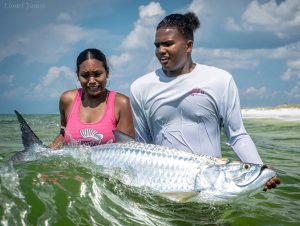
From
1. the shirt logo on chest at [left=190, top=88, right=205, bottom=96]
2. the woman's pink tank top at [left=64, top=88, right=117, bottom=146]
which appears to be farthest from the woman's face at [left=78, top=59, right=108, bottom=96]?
the shirt logo on chest at [left=190, top=88, right=205, bottom=96]

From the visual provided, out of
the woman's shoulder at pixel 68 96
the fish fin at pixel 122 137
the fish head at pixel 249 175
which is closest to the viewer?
the fish head at pixel 249 175

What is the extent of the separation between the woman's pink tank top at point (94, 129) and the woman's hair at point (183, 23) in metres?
1.34

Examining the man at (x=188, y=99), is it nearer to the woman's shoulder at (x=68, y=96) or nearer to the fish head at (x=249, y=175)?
the fish head at (x=249, y=175)

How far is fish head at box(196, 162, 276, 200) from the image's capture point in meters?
3.75

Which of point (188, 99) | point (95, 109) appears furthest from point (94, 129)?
point (188, 99)

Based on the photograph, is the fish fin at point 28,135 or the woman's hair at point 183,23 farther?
the fish fin at point 28,135

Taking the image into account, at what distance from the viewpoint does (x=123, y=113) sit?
544cm

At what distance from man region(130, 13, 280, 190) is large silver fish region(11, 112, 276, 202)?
1.65ft

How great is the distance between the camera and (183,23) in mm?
4625

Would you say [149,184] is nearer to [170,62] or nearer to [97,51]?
[170,62]

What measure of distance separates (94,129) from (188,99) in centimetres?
142

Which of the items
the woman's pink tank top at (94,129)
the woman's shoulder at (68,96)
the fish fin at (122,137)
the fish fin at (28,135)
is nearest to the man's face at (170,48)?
the fish fin at (122,137)

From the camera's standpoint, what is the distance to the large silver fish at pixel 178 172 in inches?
149

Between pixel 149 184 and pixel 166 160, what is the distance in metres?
0.29
